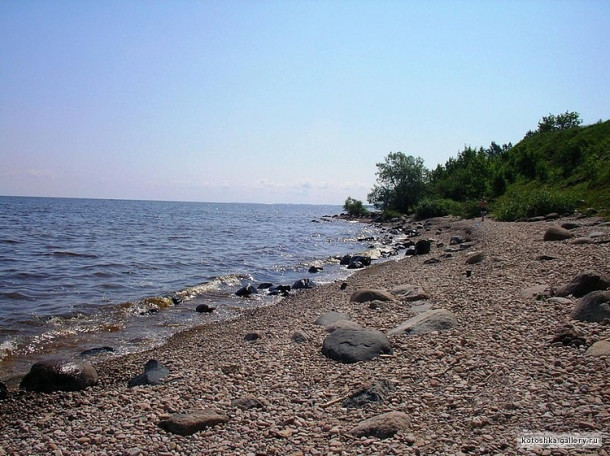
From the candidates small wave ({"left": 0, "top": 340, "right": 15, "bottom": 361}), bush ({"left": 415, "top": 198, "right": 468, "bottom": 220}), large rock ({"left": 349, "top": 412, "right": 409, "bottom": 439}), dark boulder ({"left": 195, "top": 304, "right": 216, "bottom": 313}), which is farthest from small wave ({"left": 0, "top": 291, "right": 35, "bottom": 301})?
bush ({"left": 415, "top": 198, "right": 468, "bottom": 220})

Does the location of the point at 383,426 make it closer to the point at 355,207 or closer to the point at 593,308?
the point at 593,308

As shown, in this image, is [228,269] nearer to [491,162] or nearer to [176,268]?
[176,268]

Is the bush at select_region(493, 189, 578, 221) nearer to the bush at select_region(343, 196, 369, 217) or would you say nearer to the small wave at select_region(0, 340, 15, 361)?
the small wave at select_region(0, 340, 15, 361)

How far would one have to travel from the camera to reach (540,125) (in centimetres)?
10581

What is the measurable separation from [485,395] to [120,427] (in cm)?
574

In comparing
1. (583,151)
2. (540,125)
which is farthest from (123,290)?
(540,125)

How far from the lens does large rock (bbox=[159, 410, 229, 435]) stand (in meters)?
6.53

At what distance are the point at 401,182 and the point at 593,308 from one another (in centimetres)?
7362

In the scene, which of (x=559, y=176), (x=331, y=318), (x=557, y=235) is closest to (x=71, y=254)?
(x=331, y=318)

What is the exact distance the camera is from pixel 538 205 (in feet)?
122

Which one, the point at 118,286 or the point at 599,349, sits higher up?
the point at 599,349

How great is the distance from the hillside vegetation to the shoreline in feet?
86.5

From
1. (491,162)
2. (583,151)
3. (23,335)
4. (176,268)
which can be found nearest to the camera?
(23,335)

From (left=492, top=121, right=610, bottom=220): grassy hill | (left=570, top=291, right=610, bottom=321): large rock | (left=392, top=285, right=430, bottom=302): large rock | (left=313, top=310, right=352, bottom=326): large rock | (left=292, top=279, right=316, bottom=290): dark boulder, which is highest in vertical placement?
(left=492, top=121, right=610, bottom=220): grassy hill
